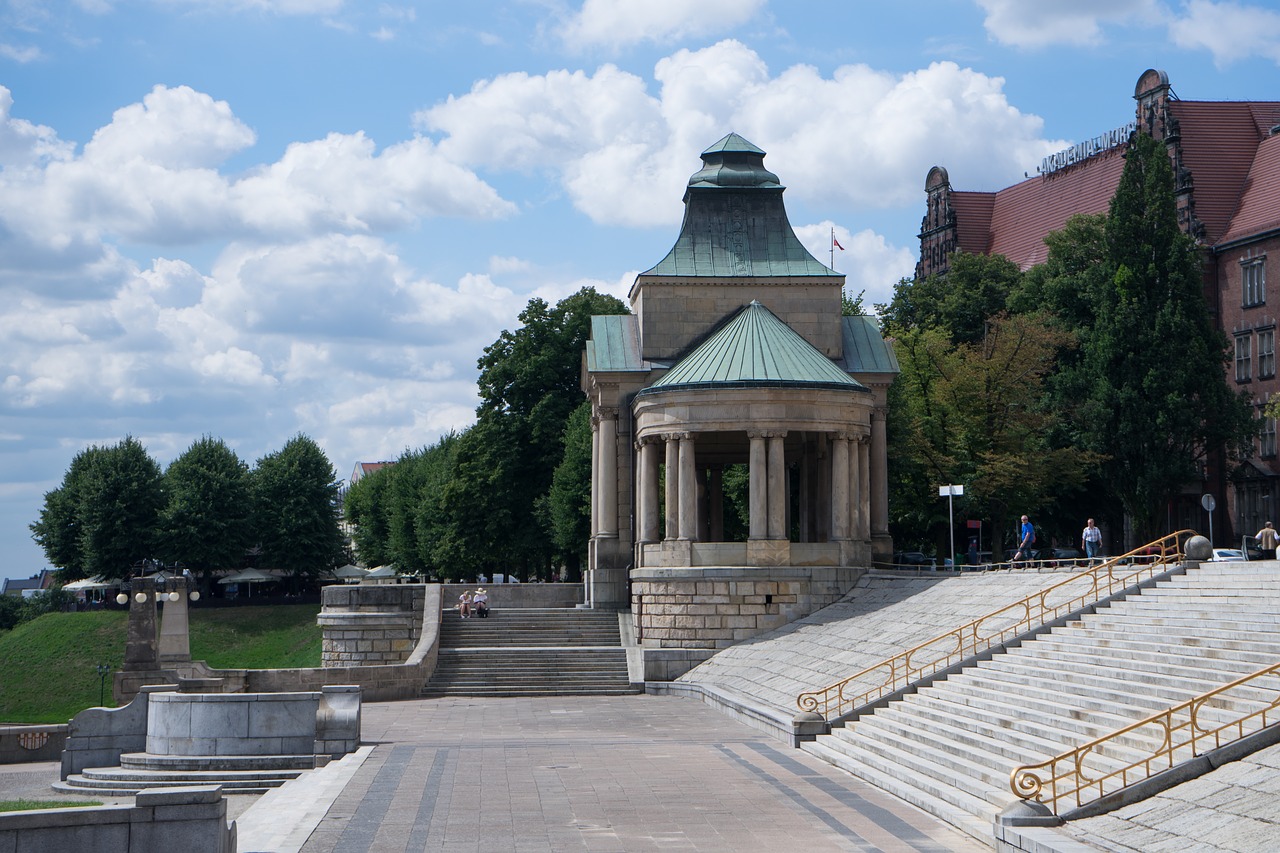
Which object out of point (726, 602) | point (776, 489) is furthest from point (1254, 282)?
point (726, 602)

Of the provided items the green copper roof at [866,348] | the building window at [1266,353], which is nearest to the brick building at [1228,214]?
the building window at [1266,353]

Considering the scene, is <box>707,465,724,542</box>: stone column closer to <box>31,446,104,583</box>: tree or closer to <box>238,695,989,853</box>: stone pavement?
<box>238,695,989,853</box>: stone pavement

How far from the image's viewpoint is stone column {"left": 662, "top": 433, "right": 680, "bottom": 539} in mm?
43312

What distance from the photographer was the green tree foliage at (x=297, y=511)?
300 ft

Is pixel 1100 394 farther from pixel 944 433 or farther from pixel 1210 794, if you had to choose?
pixel 1210 794

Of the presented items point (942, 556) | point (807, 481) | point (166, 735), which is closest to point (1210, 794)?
point (166, 735)

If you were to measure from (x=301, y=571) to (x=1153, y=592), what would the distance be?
7217 centimetres

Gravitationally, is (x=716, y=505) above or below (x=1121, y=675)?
above

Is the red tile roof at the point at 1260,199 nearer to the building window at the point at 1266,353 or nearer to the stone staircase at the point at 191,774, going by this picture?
the building window at the point at 1266,353

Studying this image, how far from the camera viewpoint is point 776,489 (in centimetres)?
4278

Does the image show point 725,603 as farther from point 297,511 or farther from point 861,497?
point 297,511

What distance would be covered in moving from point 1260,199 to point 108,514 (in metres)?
62.8

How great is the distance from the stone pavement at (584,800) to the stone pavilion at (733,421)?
40.9ft

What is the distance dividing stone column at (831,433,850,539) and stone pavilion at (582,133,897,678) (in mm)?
54
